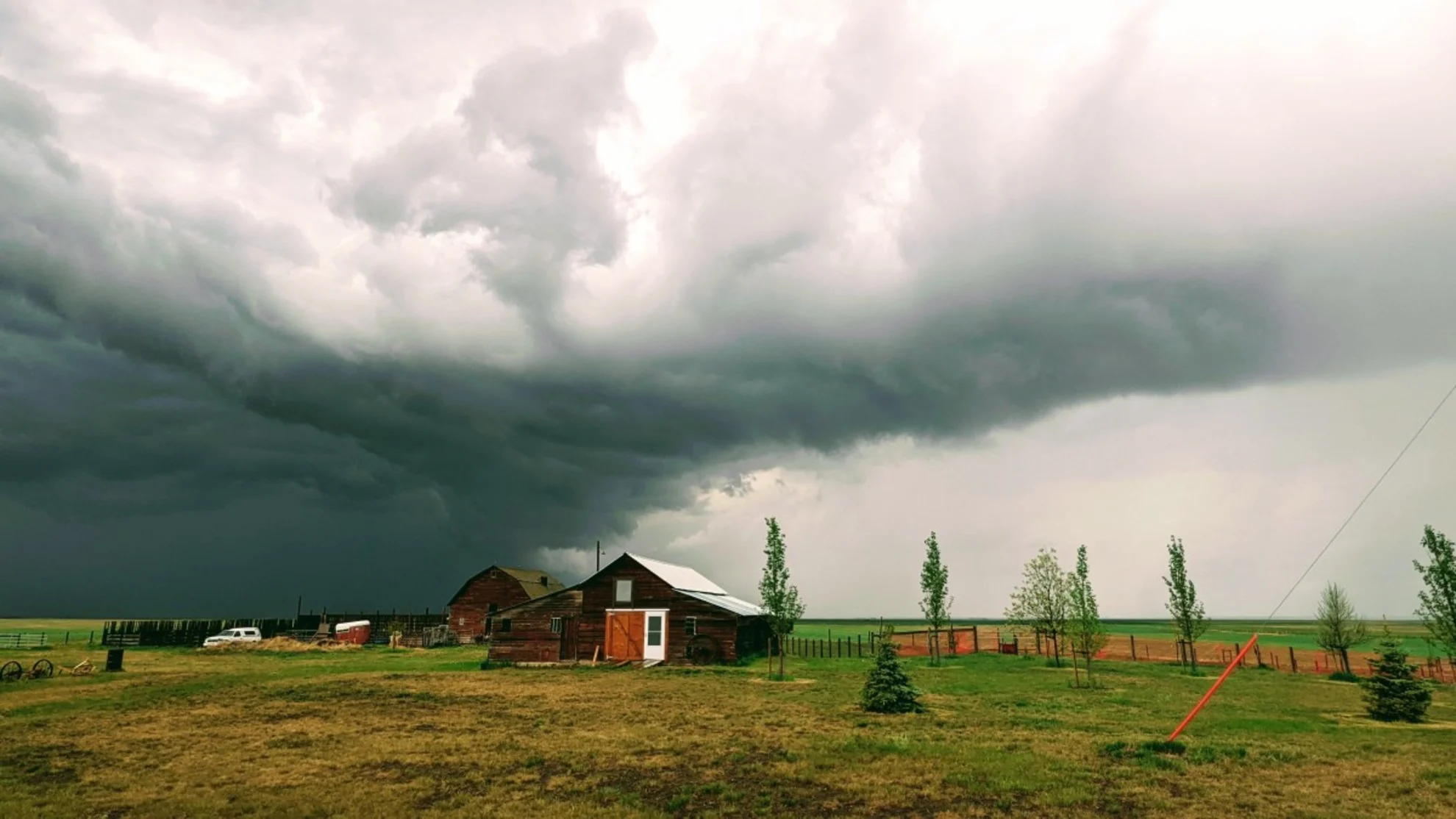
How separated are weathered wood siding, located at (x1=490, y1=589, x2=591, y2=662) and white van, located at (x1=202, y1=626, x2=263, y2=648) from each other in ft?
107

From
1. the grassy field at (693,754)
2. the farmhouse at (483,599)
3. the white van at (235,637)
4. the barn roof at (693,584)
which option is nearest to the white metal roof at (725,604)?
the barn roof at (693,584)

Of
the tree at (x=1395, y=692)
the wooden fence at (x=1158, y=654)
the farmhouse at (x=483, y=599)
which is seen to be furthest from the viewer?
the farmhouse at (x=483, y=599)

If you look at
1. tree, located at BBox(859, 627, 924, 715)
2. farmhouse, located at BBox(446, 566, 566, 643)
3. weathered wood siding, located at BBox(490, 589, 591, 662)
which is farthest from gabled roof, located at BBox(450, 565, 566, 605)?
tree, located at BBox(859, 627, 924, 715)

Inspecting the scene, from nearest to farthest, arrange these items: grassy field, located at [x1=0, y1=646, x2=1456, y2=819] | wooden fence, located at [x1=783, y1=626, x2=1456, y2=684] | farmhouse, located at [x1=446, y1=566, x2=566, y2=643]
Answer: grassy field, located at [x1=0, y1=646, x2=1456, y2=819] → wooden fence, located at [x1=783, y1=626, x2=1456, y2=684] → farmhouse, located at [x1=446, y1=566, x2=566, y2=643]

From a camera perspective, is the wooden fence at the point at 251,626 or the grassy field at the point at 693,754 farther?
the wooden fence at the point at 251,626

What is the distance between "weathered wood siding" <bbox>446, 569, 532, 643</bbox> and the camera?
83.7 m

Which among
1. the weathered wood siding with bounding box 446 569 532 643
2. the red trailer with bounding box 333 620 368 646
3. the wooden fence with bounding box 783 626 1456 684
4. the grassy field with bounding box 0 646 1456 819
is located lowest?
the wooden fence with bounding box 783 626 1456 684

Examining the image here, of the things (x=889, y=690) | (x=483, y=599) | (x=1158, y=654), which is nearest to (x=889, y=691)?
(x=889, y=690)

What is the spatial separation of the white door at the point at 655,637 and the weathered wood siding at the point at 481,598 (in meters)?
36.5

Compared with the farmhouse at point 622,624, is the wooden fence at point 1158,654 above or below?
below

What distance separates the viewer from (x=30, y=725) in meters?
24.4

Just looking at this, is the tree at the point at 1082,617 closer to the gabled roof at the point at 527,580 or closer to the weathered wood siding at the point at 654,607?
the weathered wood siding at the point at 654,607

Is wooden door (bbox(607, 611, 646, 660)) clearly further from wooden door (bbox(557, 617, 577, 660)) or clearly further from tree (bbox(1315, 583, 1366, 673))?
tree (bbox(1315, 583, 1366, 673))

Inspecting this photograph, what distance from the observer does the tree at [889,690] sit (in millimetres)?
26719
